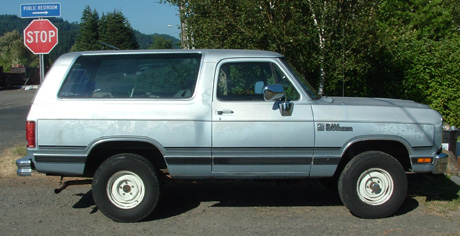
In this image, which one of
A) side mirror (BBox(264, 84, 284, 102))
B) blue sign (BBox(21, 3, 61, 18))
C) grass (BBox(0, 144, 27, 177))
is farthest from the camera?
blue sign (BBox(21, 3, 61, 18))

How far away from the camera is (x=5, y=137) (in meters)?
11.1

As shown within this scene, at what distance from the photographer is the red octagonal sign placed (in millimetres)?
9484

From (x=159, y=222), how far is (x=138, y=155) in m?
0.82

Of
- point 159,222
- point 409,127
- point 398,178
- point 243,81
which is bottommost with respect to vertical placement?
point 159,222

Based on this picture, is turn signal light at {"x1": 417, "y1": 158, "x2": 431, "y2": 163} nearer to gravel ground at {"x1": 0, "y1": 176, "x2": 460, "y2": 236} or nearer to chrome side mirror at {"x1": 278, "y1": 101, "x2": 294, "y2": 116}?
gravel ground at {"x1": 0, "y1": 176, "x2": 460, "y2": 236}

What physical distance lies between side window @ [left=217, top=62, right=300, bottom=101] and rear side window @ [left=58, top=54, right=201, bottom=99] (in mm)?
347

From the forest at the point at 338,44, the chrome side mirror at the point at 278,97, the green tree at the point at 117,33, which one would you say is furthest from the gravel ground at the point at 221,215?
the green tree at the point at 117,33

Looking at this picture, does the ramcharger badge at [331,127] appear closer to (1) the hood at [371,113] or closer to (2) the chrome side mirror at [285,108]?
(1) the hood at [371,113]

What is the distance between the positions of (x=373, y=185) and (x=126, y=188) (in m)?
2.85

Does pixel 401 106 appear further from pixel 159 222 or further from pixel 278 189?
pixel 159 222

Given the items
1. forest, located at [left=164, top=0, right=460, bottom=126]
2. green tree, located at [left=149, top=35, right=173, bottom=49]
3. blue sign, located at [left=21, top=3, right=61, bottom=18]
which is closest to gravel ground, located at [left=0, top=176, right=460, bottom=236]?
forest, located at [left=164, top=0, right=460, bottom=126]

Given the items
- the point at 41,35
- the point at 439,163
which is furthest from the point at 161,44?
the point at 439,163

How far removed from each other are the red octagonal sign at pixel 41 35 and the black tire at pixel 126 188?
15.9 ft

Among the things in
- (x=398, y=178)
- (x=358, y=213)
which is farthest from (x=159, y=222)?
(x=398, y=178)
